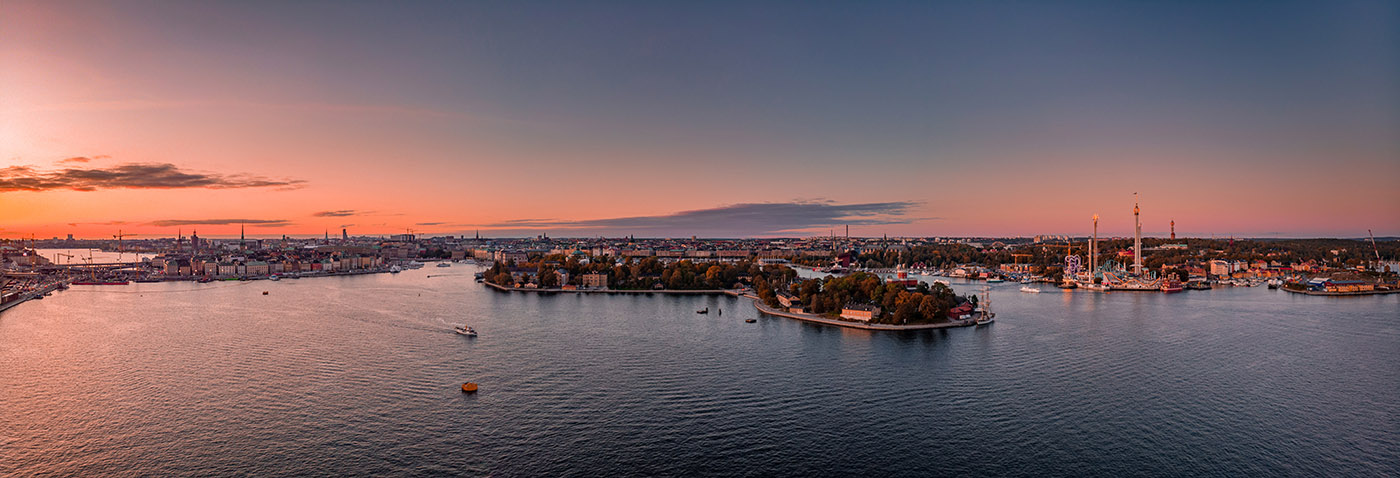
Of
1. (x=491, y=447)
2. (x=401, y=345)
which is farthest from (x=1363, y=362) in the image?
(x=401, y=345)

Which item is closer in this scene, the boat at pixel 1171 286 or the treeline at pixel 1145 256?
the boat at pixel 1171 286

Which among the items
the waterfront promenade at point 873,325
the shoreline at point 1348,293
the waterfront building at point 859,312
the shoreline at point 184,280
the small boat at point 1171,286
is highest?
the shoreline at point 184,280

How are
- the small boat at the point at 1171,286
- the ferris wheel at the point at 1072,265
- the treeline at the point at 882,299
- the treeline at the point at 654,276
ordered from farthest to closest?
the ferris wheel at the point at 1072,265 < the small boat at the point at 1171,286 < the treeline at the point at 654,276 < the treeline at the point at 882,299

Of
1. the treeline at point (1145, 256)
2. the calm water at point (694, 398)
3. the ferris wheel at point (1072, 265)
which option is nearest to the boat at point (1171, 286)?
the ferris wheel at point (1072, 265)

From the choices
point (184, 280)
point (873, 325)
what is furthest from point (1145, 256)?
point (184, 280)

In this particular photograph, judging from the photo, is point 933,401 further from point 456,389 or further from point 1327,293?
point 1327,293

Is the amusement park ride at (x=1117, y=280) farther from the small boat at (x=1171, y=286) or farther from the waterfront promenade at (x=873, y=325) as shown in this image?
the waterfront promenade at (x=873, y=325)

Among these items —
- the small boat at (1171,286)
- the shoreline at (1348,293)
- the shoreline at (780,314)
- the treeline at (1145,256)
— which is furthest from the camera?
the treeline at (1145,256)
